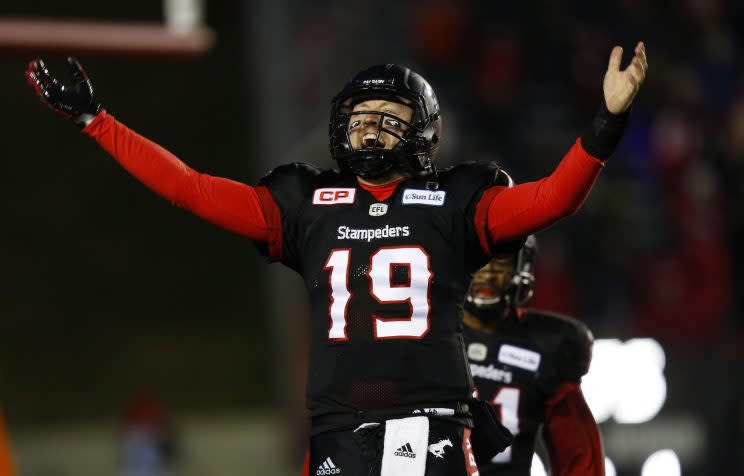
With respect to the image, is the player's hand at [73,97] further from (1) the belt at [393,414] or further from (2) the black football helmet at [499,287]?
(2) the black football helmet at [499,287]

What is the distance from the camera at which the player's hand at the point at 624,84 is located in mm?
3090

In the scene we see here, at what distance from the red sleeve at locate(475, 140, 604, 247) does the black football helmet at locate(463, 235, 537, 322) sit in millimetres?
771

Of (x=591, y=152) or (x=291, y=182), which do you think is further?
(x=291, y=182)

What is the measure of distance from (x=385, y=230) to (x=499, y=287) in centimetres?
91

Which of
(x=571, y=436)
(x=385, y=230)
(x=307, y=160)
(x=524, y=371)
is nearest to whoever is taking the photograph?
(x=385, y=230)

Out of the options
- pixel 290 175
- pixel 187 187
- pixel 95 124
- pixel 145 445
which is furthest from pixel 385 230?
pixel 145 445

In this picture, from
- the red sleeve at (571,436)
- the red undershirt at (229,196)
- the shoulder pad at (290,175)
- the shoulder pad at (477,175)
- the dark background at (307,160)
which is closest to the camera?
→ the red undershirt at (229,196)

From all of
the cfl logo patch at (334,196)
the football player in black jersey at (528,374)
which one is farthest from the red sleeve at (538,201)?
the football player in black jersey at (528,374)

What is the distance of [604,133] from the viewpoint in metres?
3.11

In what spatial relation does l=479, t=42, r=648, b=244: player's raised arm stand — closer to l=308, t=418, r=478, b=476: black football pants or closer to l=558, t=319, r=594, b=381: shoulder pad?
l=308, t=418, r=478, b=476: black football pants

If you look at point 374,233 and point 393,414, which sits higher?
point 374,233

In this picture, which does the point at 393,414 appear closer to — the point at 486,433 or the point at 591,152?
the point at 486,433

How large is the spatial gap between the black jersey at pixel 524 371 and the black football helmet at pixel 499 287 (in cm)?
12

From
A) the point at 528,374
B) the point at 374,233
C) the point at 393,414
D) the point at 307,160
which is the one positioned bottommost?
the point at 393,414
